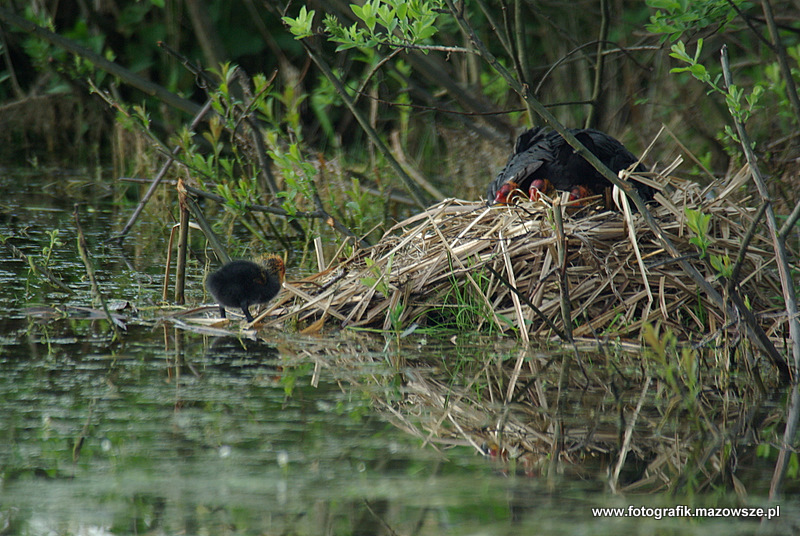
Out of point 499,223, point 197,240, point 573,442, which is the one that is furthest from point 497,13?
point 573,442

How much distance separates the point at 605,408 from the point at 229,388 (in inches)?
40.4

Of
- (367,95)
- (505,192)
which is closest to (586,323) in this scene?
(505,192)

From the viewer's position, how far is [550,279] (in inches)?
137

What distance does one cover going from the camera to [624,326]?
3.28 metres

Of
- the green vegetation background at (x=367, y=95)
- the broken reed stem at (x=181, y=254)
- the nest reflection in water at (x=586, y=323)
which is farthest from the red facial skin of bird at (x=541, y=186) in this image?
the broken reed stem at (x=181, y=254)

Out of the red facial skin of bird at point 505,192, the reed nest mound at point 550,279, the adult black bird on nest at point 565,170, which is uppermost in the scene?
the adult black bird on nest at point 565,170

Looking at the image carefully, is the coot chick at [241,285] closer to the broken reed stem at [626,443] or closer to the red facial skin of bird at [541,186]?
the red facial skin of bird at [541,186]

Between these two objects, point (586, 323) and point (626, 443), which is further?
point (586, 323)

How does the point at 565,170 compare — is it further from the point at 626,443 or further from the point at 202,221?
the point at 626,443

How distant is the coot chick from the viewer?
10.9 feet

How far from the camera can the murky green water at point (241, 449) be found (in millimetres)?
1694

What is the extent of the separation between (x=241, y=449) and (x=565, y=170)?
2.35 meters

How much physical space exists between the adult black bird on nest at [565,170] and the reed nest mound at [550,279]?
188 mm

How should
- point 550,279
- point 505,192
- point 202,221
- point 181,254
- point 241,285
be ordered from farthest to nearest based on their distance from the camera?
point 505,192, point 202,221, point 181,254, point 550,279, point 241,285
